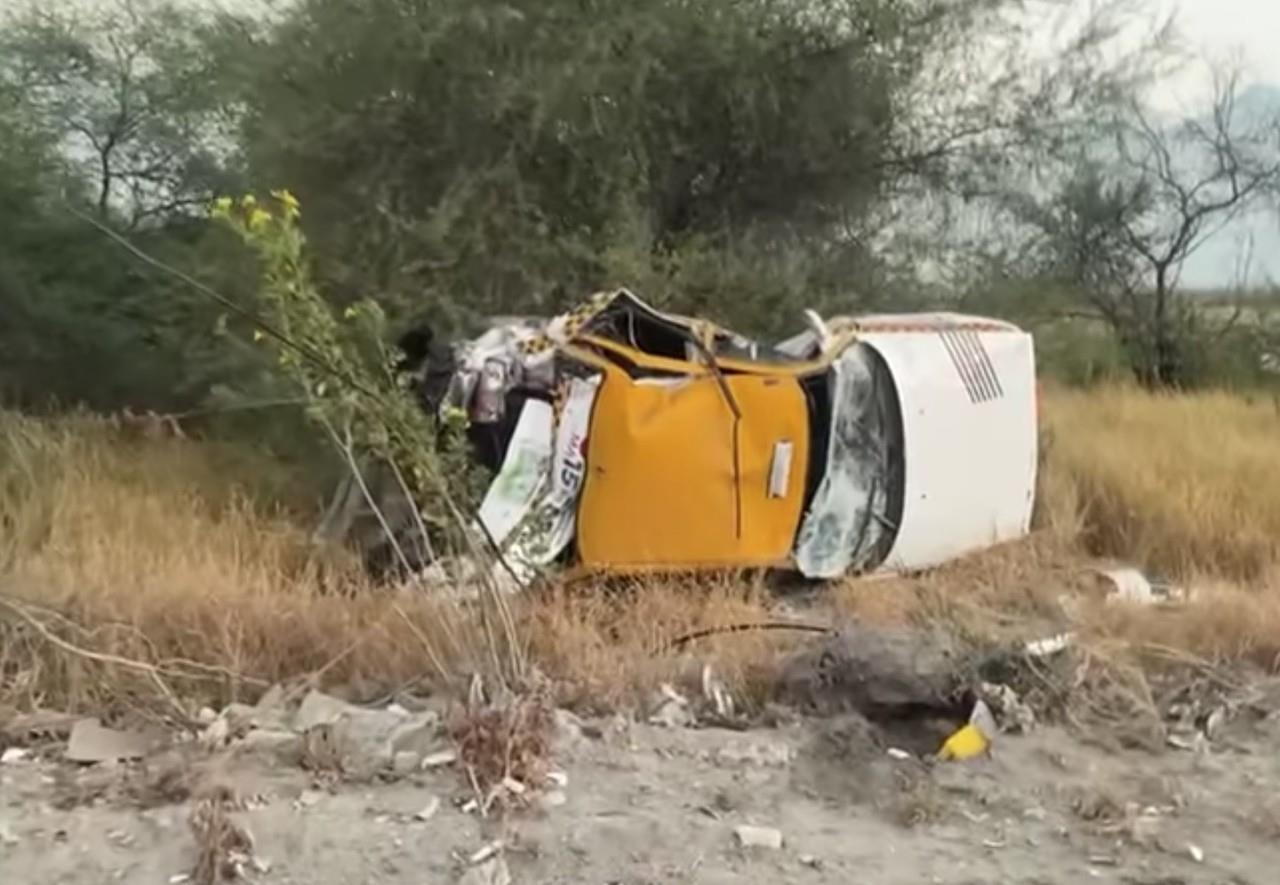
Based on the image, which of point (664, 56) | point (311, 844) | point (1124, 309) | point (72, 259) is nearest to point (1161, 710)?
point (311, 844)

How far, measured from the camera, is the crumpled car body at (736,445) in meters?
7.05

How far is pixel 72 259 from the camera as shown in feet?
37.3

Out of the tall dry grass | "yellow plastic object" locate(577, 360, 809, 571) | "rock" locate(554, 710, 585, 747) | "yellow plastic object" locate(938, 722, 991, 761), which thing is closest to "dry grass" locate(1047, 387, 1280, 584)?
"yellow plastic object" locate(577, 360, 809, 571)

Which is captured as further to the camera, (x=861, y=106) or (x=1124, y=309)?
(x=1124, y=309)

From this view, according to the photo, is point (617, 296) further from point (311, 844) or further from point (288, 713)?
point (311, 844)

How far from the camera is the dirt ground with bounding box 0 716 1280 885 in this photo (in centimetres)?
406

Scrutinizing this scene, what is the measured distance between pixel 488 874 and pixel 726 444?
11.5ft

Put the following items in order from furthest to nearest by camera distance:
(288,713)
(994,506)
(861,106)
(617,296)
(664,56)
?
(861,106) < (664,56) < (994,506) < (617,296) < (288,713)

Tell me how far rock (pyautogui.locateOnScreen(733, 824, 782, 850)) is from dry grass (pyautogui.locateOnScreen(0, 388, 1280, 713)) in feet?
3.11

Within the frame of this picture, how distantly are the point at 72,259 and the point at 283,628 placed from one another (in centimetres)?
662

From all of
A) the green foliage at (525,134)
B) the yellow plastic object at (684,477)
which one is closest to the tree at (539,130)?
the green foliage at (525,134)

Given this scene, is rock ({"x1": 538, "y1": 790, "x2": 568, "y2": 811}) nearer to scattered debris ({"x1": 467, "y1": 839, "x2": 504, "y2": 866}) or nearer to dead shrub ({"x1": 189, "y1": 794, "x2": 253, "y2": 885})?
scattered debris ({"x1": 467, "y1": 839, "x2": 504, "y2": 866})

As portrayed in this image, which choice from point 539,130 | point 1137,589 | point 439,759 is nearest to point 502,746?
point 439,759

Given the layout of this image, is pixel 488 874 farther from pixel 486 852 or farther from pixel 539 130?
pixel 539 130
